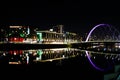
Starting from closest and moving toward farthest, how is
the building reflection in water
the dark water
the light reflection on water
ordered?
the dark water
the light reflection on water
the building reflection in water

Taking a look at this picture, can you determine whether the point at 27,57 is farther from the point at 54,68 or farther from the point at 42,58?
the point at 54,68

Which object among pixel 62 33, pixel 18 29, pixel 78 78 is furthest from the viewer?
pixel 62 33

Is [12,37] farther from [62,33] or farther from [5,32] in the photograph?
[62,33]

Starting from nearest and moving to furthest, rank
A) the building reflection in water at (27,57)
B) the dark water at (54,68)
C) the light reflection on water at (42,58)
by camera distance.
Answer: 1. the dark water at (54,68)
2. the light reflection on water at (42,58)
3. the building reflection in water at (27,57)

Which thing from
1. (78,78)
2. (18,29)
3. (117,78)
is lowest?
(78,78)

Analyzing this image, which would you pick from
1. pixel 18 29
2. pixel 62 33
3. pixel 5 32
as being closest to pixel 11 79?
pixel 5 32

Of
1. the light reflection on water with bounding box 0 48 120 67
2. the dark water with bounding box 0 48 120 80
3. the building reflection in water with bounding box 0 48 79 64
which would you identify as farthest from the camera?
the building reflection in water with bounding box 0 48 79 64

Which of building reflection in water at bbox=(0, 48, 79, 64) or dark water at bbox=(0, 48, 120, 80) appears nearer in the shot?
dark water at bbox=(0, 48, 120, 80)

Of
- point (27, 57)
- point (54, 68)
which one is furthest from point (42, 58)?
point (54, 68)

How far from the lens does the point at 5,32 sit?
62625 mm

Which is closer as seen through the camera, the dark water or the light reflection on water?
the dark water

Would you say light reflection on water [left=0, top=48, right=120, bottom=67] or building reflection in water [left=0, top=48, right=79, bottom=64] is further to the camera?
building reflection in water [left=0, top=48, right=79, bottom=64]

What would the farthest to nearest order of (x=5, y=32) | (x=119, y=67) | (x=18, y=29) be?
(x=18, y=29) → (x=5, y=32) → (x=119, y=67)

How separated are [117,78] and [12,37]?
63.4 meters
